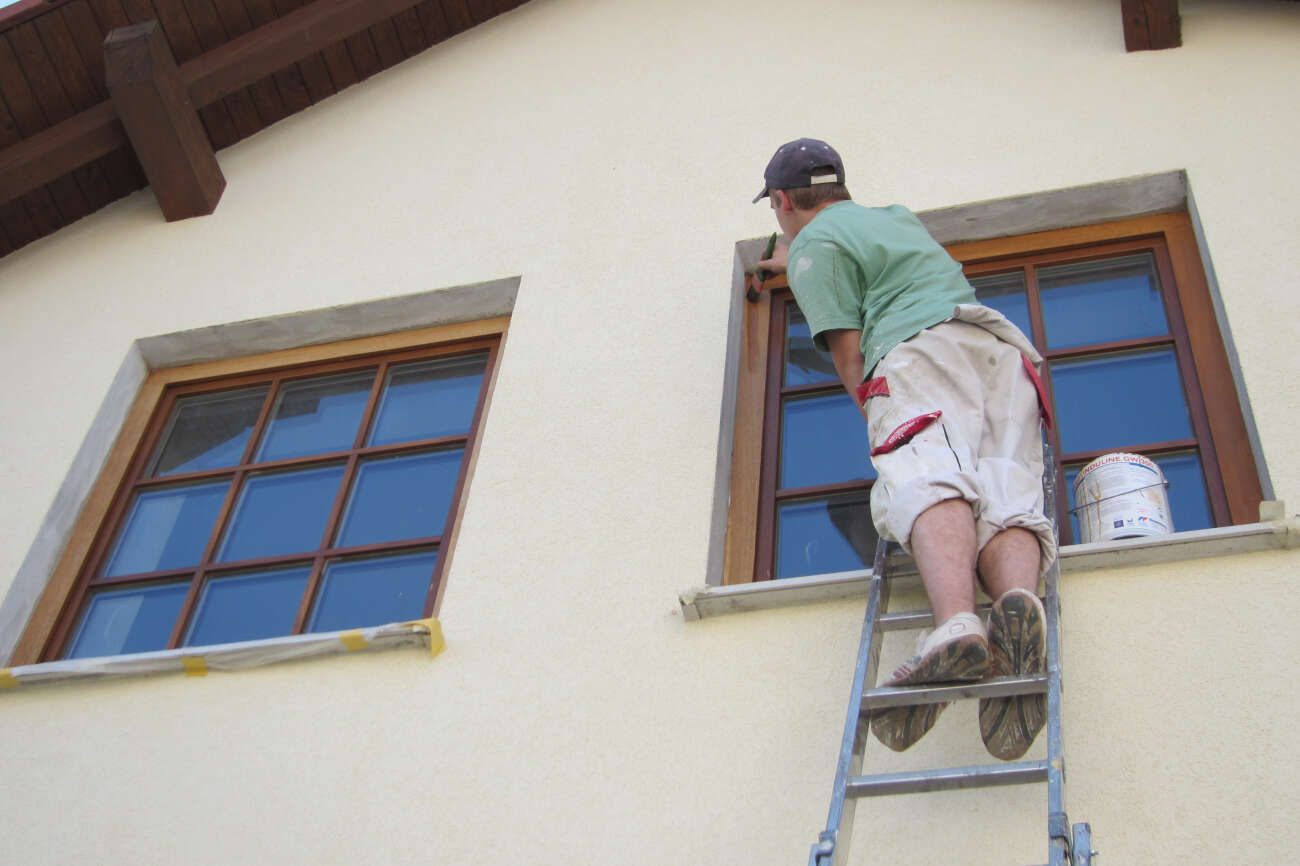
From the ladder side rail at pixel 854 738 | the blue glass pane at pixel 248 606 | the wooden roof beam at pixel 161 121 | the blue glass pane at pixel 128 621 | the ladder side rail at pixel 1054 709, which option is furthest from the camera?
the wooden roof beam at pixel 161 121

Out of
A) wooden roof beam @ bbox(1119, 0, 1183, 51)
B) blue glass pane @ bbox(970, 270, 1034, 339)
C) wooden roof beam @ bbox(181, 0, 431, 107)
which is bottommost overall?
blue glass pane @ bbox(970, 270, 1034, 339)

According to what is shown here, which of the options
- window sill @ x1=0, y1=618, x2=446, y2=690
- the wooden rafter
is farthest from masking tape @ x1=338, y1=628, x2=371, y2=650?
the wooden rafter

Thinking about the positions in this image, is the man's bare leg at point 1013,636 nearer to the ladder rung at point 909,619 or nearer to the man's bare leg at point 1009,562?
the man's bare leg at point 1009,562

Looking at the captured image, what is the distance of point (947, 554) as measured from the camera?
3.14 meters

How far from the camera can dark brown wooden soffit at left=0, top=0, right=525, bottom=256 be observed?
5438 mm

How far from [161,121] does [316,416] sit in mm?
1348

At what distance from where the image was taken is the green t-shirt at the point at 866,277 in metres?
3.66

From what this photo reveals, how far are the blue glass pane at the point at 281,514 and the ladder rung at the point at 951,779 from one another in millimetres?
2209

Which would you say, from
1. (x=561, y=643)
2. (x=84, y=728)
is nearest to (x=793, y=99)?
(x=561, y=643)

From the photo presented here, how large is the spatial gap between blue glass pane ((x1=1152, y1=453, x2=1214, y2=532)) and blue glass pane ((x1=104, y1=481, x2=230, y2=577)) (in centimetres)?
282

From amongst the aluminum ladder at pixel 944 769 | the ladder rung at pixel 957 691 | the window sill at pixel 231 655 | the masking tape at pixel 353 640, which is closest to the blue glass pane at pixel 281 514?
the window sill at pixel 231 655

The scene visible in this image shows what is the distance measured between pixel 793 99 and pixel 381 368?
170cm

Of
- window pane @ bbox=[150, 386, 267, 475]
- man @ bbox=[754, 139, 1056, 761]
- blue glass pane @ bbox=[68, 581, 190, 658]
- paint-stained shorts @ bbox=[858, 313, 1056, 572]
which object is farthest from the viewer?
window pane @ bbox=[150, 386, 267, 475]

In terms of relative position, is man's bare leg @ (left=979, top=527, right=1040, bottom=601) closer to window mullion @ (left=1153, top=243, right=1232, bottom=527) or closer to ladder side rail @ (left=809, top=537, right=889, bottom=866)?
ladder side rail @ (left=809, top=537, right=889, bottom=866)
